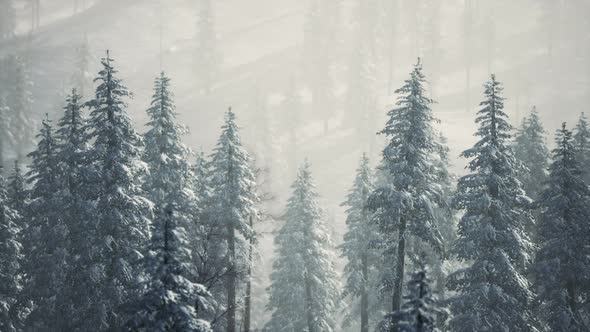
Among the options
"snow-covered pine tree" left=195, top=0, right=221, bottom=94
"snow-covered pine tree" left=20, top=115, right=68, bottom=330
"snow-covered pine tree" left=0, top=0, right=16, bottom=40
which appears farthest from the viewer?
"snow-covered pine tree" left=0, top=0, right=16, bottom=40

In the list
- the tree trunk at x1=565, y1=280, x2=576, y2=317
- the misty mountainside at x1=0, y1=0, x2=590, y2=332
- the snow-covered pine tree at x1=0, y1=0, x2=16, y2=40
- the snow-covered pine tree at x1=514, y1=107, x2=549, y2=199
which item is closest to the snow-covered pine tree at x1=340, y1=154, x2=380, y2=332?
the misty mountainside at x1=0, y1=0, x2=590, y2=332

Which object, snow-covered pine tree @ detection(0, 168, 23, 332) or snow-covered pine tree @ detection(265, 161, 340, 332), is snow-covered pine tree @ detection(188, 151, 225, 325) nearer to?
snow-covered pine tree @ detection(265, 161, 340, 332)

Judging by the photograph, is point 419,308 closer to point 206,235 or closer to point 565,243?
point 565,243

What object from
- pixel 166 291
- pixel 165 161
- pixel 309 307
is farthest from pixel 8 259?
pixel 166 291

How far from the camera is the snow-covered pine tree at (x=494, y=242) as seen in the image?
18.4 meters

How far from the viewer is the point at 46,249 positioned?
72.3ft

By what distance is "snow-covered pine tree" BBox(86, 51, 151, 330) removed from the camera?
60.5 ft

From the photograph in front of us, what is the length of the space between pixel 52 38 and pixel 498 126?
98.6 m

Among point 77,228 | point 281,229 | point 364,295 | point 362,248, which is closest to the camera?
point 77,228

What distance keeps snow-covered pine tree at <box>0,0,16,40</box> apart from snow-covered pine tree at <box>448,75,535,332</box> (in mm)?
98265

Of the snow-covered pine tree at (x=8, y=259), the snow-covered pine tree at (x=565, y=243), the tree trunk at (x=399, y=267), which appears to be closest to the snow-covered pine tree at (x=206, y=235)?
the tree trunk at (x=399, y=267)

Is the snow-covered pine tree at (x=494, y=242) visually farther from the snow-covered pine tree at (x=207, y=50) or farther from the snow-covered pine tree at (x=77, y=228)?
the snow-covered pine tree at (x=207, y=50)

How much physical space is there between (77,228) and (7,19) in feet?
294

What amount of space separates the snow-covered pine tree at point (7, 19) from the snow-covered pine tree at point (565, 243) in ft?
Answer: 329
